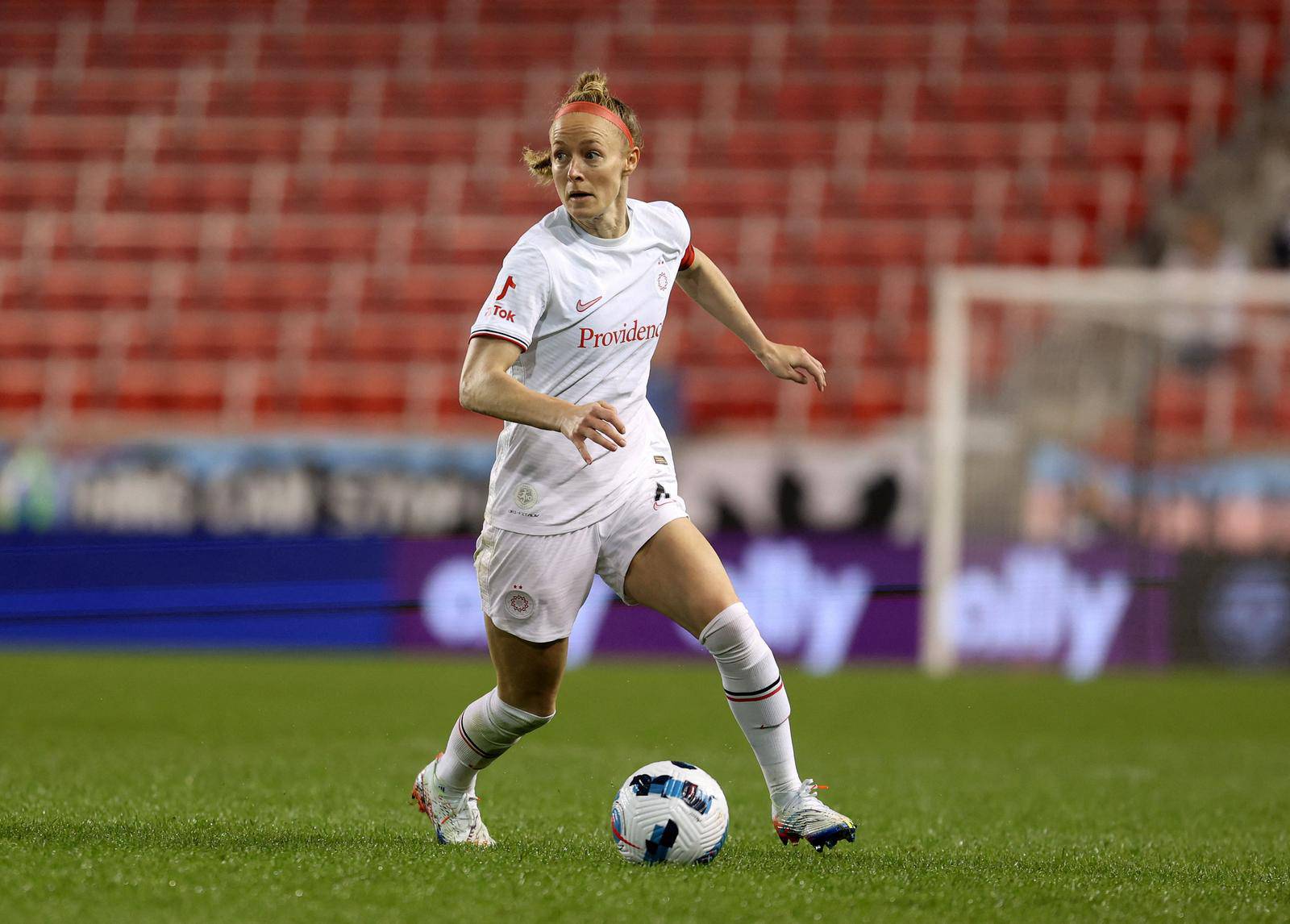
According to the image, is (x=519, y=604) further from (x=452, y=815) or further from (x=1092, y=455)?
(x=1092, y=455)

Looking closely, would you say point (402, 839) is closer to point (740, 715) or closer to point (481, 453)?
point (740, 715)

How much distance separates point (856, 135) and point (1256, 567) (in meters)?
6.81

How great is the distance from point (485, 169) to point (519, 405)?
44.2ft

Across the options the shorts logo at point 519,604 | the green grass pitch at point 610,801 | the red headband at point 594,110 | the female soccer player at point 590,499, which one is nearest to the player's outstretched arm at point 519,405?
the female soccer player at point 590,499

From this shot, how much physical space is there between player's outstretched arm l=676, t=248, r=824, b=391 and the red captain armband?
1 cm

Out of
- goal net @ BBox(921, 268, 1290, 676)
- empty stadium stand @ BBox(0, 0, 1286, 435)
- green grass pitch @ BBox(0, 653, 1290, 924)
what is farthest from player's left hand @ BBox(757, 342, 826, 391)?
empty stadium stand @ BBox(0, 0, 1286, 435)

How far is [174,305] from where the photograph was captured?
1591 centimetres

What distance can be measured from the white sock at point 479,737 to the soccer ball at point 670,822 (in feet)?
1.27

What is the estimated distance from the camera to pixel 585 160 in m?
4.23

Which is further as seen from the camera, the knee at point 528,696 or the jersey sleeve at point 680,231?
the jersey sleeve at point 680,231

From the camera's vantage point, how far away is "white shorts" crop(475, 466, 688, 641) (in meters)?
4.24

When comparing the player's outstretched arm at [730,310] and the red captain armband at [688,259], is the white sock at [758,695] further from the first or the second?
the red captain armband at [688,259]

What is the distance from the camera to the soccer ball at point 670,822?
4086mm

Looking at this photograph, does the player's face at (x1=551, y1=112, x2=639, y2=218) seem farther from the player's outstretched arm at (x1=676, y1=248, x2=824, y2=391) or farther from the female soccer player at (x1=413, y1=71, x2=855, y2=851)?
the player's outstretched arm at (x1=676, y1=248, x2=824, y2=391)
